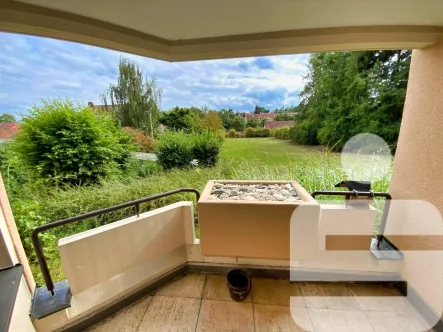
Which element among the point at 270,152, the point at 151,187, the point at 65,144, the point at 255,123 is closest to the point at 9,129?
the point at 65,144

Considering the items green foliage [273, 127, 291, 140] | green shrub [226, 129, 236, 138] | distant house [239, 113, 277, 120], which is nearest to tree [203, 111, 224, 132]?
green shrub [226, 129, 236, 138]

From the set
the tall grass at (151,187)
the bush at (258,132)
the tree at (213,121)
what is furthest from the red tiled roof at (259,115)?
the tall grass at (151,187)

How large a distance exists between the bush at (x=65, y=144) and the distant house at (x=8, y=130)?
3.5 inches

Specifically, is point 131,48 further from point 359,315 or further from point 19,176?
point 19,176

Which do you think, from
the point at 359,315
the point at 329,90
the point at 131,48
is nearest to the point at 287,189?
the point at 359,315

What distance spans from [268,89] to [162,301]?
322 cm

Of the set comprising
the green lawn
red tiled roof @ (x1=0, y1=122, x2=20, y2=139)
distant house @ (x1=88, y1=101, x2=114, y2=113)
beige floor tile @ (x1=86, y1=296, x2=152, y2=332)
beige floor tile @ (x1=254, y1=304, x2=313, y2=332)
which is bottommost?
beige floor tile @ (x1=254, y1=304, x2=313, y2=332)

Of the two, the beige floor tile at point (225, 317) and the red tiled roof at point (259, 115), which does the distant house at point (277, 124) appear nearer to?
the red tiled roof at point (259, 115)

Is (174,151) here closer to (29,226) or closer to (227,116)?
(227,116)

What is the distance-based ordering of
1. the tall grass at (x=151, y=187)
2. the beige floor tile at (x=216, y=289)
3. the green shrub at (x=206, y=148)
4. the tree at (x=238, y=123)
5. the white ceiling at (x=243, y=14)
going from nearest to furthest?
the white ceiling at (x=243, y=14) < the beige floor tile at (x=216, y=289) < the tall grass at (x=151, y=187) < the tree at (x=238, y=123) < the green shrub at (x=206, y=148)

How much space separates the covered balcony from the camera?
1078 millimetres

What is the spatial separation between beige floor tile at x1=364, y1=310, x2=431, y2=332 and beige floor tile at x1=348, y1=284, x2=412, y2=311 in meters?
0.04

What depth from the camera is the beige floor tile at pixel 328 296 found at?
162 cm

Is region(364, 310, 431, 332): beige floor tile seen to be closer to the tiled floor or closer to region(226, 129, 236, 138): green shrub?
the tiled floor
